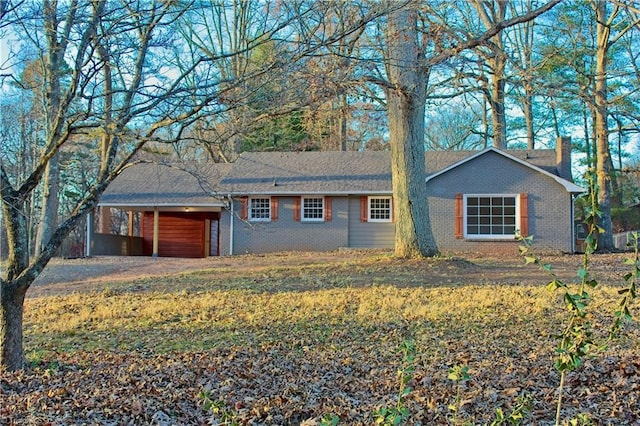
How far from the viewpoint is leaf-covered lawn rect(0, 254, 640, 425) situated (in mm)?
4414

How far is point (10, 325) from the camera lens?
5352 millimetres

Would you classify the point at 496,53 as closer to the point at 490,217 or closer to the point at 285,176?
the point at 490,217

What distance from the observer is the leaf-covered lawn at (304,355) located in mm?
4414

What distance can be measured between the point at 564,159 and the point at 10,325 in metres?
19.8

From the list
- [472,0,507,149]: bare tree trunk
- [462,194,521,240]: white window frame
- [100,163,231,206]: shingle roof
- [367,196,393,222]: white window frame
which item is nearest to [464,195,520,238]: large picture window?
[462,194,521,240]: white window frame

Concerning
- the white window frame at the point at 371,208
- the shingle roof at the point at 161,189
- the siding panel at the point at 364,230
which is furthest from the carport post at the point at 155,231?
the white window frame at the point at 371,208

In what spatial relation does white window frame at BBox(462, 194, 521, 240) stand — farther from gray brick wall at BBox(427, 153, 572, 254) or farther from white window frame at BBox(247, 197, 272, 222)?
white window frame at BBox(247, 197, 272, 222)

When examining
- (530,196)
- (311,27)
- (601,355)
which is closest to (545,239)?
(530,196)

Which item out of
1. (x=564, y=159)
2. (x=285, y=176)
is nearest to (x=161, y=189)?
(x=285, y=176)

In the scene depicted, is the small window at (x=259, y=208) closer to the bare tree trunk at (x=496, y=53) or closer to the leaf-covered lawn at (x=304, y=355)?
the bare tree trunk at (x=496, y=53)

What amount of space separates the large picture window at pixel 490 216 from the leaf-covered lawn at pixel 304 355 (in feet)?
27.9

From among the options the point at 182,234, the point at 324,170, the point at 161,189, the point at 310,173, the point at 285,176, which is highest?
the point at 324,170

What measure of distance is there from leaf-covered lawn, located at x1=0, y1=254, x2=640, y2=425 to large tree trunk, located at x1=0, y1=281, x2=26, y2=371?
19 cm

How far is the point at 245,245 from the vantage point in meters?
21.1
